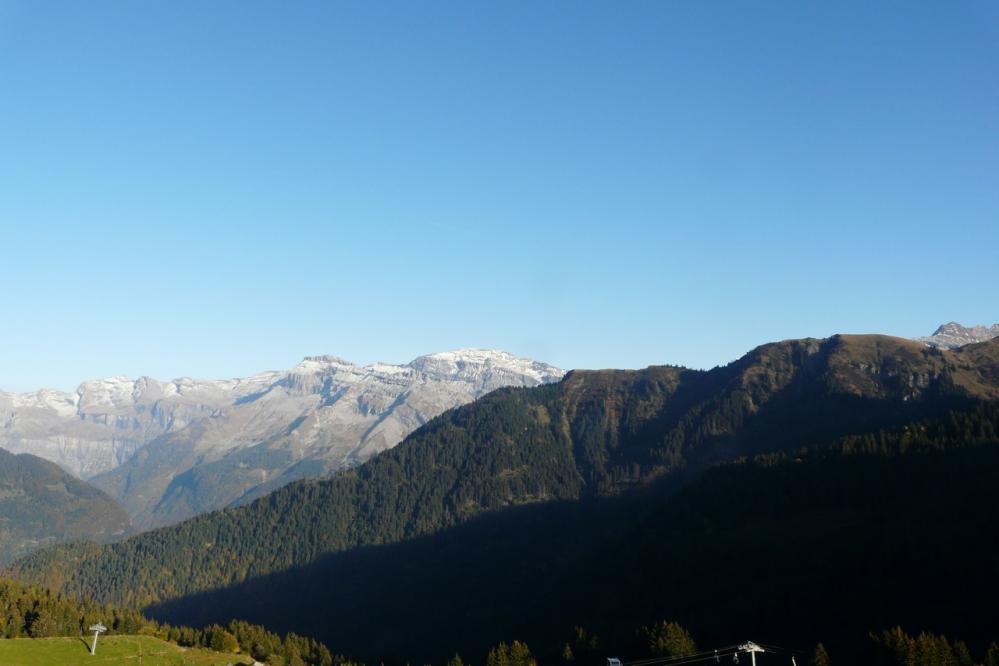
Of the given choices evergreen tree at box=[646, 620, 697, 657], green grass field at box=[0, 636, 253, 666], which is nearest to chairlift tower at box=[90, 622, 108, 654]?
green grass field at box=[0, 636, 253, 666]

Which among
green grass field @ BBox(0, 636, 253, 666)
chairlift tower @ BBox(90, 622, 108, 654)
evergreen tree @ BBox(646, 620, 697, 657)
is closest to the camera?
green grass field @ BBox(0, 636, 253, 666)

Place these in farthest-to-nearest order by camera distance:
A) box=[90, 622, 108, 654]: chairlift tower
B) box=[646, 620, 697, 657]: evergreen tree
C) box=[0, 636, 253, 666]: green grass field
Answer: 1. box=[646, 620, 697, 657]: evergreen tree
2. box=[90, 622, 108, 654]: chairlift tower
3. box=[0, 636, 253, 666]: green grass field

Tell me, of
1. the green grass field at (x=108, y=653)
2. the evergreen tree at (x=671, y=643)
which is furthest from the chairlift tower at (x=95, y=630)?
the evergreen tree at (x=671, y=643)

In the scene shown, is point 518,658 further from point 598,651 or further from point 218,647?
point 218,647

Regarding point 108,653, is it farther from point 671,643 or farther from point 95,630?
point 671,643

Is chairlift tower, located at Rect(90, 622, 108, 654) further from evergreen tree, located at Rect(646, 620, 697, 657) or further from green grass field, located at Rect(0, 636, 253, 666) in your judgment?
evergreen tree, located at Rect(646, 620, 697, 657)

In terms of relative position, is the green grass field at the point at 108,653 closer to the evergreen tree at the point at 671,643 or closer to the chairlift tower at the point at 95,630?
the chairlift tower at the point at 95,630

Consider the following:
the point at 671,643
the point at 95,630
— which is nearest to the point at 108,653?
the point at 95,630

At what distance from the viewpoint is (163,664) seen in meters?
167

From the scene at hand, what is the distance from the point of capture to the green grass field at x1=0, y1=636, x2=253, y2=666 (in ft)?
536

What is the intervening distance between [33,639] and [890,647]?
166 meters

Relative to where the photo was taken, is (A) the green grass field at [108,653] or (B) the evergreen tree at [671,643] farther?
(B) the evergreen tree at [671,643]

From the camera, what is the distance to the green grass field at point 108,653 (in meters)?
164

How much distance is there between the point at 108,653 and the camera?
560 ft
